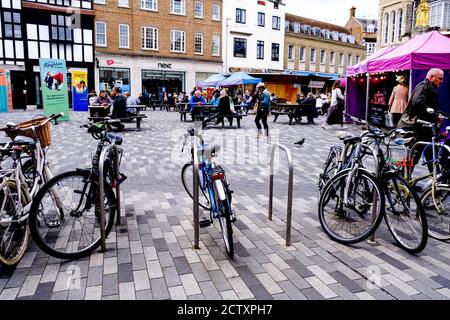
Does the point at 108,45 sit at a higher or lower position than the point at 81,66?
higher

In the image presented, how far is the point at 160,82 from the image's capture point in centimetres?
3522

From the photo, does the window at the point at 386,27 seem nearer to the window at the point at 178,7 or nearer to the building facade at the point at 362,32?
the window at the point at 178,7

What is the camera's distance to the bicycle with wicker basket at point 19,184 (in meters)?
3.36

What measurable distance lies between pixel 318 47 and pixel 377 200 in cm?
4563

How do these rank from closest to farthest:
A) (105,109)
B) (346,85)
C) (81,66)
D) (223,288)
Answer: (223,288)
(105,109)
(346,85)
(81,66)

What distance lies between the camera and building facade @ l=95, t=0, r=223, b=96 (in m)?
31.8

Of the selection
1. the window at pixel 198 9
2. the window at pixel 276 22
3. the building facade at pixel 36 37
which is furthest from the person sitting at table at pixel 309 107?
the window at pixel 276 22

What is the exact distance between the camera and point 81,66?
30047 mm

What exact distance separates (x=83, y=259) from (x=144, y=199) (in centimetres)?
196

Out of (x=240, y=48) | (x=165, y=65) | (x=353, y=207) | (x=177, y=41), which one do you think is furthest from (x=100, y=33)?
(x=353, y=207)

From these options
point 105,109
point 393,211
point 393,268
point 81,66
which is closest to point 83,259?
point 393,268

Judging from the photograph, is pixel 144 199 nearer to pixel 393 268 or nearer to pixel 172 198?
pixel 172 198

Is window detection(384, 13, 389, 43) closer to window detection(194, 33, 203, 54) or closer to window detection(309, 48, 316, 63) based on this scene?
window detection(309, 48, 316, 63)

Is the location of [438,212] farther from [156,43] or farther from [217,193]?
[156,43]
